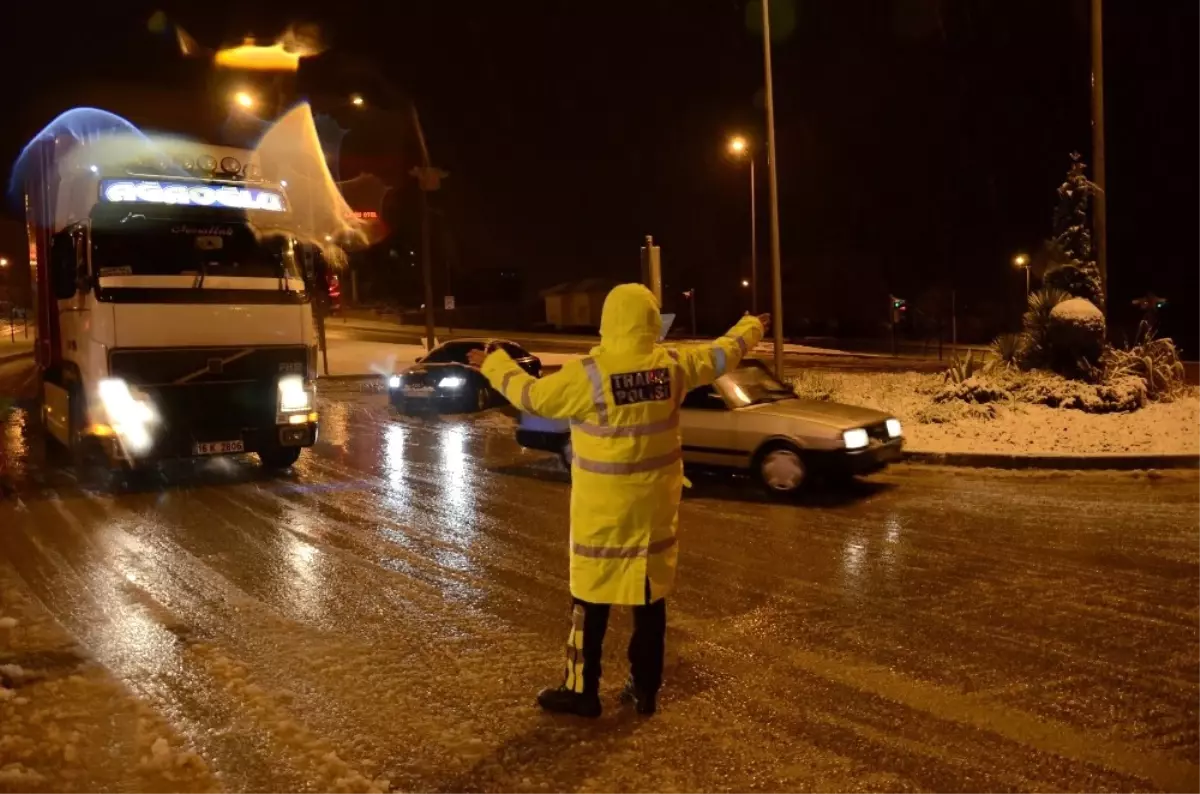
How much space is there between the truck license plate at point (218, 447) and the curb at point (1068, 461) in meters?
8.02

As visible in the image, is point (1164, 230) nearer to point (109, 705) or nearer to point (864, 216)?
point (864, 216)

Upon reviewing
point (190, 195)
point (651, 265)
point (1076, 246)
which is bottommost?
point (651, 265)

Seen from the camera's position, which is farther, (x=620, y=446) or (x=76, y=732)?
(x=76, y=732)

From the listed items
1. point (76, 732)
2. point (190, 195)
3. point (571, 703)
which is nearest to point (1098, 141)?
point (190, 195)

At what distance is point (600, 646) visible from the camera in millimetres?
4691

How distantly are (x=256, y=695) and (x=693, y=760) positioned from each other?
225 centimetres

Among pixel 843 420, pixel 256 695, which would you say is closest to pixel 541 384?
pixel 256 695

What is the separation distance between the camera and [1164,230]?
57438 mm

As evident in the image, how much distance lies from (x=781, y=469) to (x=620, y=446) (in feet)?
19.4

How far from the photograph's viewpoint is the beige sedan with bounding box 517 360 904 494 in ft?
32.6

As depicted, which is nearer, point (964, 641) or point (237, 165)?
point (964, 641)

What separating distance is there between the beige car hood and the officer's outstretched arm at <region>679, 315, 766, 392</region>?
4.97 metres

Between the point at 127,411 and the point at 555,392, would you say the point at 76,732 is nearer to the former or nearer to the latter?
the point at 555,392

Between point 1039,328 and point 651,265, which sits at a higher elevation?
point 651,265
